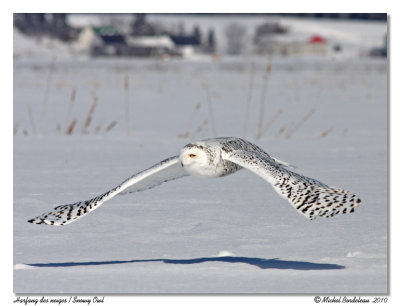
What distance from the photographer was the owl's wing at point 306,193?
12.5 ft

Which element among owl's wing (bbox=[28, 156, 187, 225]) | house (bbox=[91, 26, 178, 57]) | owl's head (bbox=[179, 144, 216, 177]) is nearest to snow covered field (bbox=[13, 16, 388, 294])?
owl's wing (bbox=[28, 156, 187, 225])

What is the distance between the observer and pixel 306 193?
396 cm

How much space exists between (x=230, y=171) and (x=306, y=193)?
27.6 inches

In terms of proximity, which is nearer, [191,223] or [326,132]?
[191,223]

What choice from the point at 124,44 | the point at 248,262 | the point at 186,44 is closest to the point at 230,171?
the point at 248,262

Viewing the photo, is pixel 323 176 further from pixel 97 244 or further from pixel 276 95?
pixel 276 95

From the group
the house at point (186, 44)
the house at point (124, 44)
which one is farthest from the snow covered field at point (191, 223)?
the house at point (186, 44)

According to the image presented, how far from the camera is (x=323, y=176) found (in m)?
7.20

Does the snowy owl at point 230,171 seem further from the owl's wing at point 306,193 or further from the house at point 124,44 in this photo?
the house at point 124,44

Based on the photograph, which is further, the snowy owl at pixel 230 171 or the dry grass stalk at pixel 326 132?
the dry grass stalk at pixel 326 132

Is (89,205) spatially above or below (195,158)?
below

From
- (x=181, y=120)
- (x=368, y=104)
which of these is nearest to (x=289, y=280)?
(x=181, y=120)

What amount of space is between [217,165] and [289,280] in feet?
2.75

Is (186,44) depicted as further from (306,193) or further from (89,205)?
(306,193)
